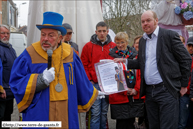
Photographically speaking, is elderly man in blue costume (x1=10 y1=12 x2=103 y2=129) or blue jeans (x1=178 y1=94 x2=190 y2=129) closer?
elderly man in blue costume (x1=10 y1=12 x2=103 y2=129)

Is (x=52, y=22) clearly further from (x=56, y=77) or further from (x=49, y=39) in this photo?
(x=56, y=77)

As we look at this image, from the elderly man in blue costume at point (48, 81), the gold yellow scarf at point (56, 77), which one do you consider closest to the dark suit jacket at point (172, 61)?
the elderly man in blue costume at point (48, 81)

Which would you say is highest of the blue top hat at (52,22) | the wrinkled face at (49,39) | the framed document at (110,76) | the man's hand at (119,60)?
the blue top hat at (52,22)

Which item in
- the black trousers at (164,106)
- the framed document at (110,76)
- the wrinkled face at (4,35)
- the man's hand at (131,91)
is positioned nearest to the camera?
the black trousers at (164,106)

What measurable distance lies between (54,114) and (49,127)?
0.15 meters

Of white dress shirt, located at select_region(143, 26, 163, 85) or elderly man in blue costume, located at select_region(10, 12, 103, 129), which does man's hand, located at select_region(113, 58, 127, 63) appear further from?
elderly man in blue costume, located at select_region(10, 12, 103, 129)

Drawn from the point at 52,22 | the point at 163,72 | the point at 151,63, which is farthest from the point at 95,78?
the point at 52,22

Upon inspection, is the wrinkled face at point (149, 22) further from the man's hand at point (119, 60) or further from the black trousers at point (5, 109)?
the black trousers at point (5, 109)

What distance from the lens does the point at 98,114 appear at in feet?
13.3

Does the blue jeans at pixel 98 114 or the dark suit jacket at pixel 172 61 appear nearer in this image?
the dark suit jacket at pixel 172 61

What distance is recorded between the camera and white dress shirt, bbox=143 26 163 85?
339 cm

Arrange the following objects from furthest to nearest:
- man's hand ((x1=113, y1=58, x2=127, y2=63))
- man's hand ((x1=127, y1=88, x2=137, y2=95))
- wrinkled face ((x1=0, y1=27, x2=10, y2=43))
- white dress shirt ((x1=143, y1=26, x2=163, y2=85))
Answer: wrinkled face ((x1=0, y1=27, x2=10, y2=43)) → man's hand ((x1=127, y1=88, x2=137, y2=95)) → man's hand ((x1=113, y1=58, x2=127, y2=63)) → white dress shirt ((x1=143, y1=26, x2=163, y2=85))

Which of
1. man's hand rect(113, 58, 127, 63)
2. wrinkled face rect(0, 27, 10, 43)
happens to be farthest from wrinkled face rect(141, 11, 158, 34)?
wrinkled face rect(0, 27, 10, 43)

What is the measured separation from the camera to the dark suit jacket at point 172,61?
3287 mm
